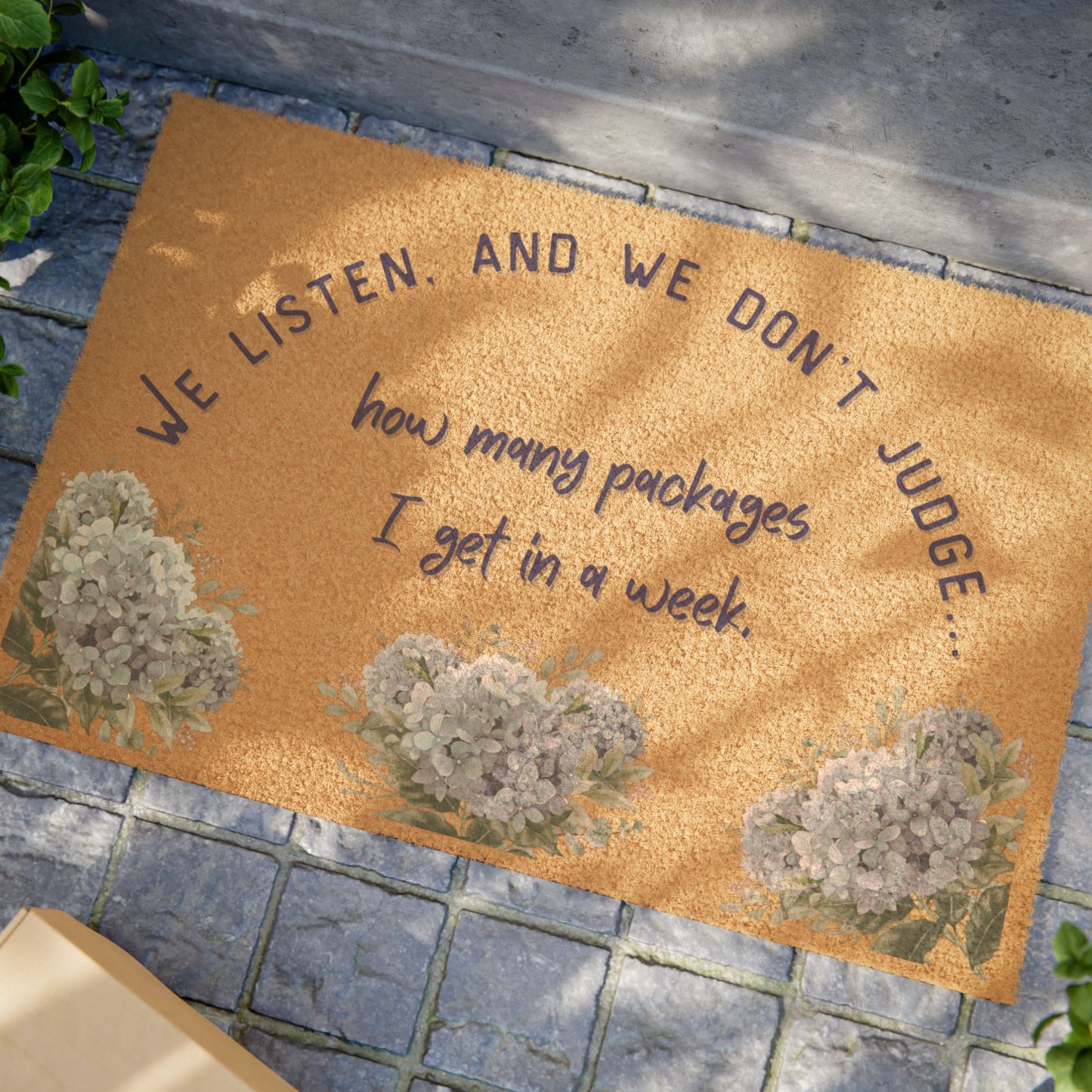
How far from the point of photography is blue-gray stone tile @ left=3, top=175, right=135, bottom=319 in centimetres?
186

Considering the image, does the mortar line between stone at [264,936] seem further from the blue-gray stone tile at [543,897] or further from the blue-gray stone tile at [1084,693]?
the blue-gray stone tile at [1084,693]

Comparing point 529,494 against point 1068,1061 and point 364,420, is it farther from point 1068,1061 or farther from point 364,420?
point 1068,1061

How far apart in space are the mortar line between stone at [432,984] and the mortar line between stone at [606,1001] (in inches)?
12.2

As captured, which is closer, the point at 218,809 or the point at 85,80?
the point at 85,80

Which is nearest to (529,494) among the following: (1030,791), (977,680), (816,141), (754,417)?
(754,417)

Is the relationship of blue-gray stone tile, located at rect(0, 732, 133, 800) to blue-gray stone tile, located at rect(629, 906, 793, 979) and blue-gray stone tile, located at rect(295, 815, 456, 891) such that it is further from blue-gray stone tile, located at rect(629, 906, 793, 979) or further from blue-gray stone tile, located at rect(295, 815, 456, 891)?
blue-gray stone tile, located at rect(629, 906, 793, 979)

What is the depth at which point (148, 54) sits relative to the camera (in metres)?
1.87

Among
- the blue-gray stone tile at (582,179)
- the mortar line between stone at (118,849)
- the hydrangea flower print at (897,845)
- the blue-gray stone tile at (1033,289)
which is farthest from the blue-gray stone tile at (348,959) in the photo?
the blue-gray stone tile at (1033,289)

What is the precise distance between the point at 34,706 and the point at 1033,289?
7.35 ft

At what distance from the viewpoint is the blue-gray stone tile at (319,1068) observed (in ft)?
5.57

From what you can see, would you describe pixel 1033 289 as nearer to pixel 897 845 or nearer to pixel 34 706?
pixel 897 845

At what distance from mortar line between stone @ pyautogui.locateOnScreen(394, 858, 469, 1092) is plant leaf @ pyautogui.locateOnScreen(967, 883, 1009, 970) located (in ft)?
3.31

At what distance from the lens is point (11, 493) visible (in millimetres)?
1830

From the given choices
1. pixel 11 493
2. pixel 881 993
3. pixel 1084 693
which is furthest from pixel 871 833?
pixel 11 493
